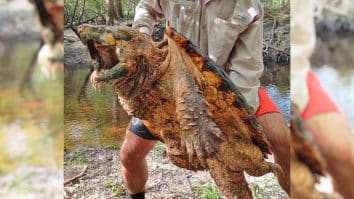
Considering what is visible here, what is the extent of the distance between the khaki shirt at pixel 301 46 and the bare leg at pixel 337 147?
107 millimetres

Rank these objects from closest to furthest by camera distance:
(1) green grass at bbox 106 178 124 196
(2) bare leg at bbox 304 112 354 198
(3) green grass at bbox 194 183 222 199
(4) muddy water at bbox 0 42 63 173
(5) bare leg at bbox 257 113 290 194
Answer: (2) bare leg at bbox 304 112 354 198 < (5) bare leg at bbox 257 113 290 194 < (3) green grass at bbox 194 183 222 199 < (1) green grass at bbox 106 178 124 196 < (4) muddy water at bbox 0 42 63 173

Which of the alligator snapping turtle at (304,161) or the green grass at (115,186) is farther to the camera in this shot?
the green grass at (115,186)

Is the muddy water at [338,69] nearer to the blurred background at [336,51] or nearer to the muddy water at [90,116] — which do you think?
the blurred background at [336,51]

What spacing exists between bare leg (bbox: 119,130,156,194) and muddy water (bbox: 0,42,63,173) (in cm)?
33

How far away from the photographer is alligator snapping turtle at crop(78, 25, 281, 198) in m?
2.55

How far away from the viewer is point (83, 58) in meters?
2.69

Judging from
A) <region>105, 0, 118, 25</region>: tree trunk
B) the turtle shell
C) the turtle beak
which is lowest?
the turtle shell

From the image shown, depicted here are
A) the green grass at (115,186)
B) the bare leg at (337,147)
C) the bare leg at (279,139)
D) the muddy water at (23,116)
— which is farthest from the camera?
the muddy water at (23,116)

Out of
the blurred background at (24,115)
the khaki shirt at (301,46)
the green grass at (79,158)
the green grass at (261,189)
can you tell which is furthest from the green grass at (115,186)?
the khaki shirt at (301,46)

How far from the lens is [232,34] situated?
254 cm

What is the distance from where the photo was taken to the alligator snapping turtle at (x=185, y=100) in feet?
8.36

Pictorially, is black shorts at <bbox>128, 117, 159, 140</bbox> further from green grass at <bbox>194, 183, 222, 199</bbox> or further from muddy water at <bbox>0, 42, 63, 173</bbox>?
muddy water at <bbox>0, 42, 63, 173</bbox>

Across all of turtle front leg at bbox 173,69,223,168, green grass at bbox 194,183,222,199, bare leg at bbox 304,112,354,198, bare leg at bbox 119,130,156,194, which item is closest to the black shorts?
bare leg at bbox 119,130,156,194

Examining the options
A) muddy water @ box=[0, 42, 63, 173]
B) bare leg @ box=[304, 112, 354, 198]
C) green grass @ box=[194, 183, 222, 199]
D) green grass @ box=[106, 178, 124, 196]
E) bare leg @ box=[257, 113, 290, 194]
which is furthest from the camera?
muddy water @ box=[0, 42, 63, 173]
